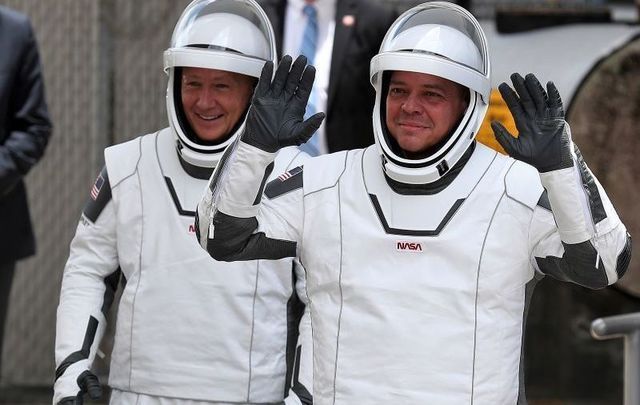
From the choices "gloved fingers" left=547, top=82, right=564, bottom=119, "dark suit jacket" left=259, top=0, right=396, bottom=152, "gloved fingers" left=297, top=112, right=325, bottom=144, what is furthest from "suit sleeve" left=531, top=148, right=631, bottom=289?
"dark suit jacket" left=259, top=0, right=396, bottom=152

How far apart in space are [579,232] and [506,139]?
0.95 feet

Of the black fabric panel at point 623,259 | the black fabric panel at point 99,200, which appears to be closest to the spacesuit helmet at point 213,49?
the black fabric panel at point 99,200

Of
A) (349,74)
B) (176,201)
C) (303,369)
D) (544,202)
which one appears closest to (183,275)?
(176,201)

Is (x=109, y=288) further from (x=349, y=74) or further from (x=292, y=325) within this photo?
(x=349, y=74)

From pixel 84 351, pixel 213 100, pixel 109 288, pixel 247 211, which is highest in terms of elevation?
pixel 213 100

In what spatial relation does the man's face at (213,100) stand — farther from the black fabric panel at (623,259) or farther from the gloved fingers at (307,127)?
the black fabric panel at (623,259)

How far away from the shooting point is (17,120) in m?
5.77

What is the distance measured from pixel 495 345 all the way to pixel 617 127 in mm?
3110

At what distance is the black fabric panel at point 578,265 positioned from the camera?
3635 mm

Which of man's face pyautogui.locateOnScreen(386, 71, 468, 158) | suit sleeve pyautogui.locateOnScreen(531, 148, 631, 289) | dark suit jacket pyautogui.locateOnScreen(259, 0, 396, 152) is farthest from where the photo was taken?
dark suit jacket pyautogui.locateOnScreen(259, 0, 396, 152)

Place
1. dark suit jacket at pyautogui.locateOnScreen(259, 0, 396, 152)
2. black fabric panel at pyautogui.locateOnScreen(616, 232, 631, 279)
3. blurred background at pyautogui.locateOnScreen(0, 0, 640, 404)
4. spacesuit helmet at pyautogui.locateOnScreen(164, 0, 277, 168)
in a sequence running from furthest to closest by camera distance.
Answer: blurred background at pyautogui.locateOnScreen(0, 0, 640, 404)
dark suit jacket at pyautogui.locateOnScreen(259, 0, 396, 152)
spacesuit helmet at pyautogui.locateOnScreen(164, 0, 277, 168)
black fabric panel at pyautogui.locateOnScreen(616, 232, 631, 279)

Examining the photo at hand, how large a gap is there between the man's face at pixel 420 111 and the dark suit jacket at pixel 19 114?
213cm

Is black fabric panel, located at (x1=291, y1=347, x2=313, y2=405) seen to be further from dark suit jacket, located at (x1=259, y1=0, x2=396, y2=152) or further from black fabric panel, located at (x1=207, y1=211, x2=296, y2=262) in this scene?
dark suit jacket, located at (x1=259, y1=0, x2=396, y2=152)

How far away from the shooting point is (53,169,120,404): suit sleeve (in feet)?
14.5
